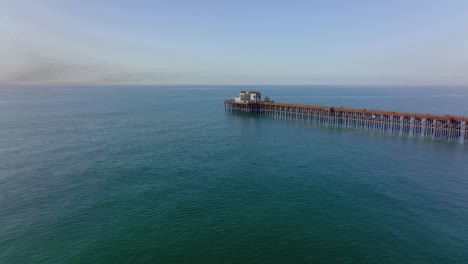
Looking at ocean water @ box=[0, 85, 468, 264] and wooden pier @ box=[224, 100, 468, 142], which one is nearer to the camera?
ocean water @ box=[0, 85, 468, 264]

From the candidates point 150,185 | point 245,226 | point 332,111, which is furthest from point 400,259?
point 332,111

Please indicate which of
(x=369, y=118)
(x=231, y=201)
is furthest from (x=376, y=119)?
(x=231, y=201)

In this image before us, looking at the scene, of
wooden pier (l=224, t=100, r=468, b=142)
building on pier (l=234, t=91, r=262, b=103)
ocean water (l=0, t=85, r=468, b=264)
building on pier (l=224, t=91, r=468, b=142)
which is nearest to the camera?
ocean water (l=0, t=85, r=468, b=264)

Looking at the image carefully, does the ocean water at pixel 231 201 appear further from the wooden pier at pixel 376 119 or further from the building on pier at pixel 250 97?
the building on pier at pixel 250 97

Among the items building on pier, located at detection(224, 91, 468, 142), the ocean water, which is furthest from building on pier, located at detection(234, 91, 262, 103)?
the ocean water

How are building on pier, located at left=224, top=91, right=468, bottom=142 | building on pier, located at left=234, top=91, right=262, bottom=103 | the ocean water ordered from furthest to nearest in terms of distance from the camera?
1. building on pier, located at left=234, top=91, right=262, bottom=103
2. building on pier, located at left=224, top=91, right=468, bottom=142
3. the ocean water

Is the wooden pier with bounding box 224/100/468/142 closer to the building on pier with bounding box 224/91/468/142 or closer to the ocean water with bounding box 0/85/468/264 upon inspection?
the building on pier with bounding box 224/91/468/142

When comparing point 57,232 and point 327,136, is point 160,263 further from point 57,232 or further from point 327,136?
point 327,136
